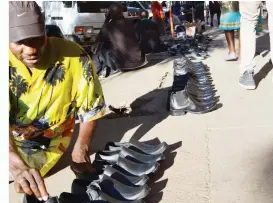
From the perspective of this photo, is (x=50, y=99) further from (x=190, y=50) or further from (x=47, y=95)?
(x=190, y=50)

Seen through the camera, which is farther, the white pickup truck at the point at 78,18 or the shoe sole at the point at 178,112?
the white pickup truck at the point at 78,18

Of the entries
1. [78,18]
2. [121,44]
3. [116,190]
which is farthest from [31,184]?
[78,18]

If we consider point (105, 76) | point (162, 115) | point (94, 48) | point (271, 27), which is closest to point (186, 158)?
point (162, 115)

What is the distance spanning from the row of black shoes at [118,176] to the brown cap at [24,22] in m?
0.91

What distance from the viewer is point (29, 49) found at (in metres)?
2.48

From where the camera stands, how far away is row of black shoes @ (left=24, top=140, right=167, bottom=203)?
2.34 meters

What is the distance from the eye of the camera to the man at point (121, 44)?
7262 mm

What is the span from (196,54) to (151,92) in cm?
272

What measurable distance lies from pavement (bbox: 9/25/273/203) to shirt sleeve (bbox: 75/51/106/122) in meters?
0.47

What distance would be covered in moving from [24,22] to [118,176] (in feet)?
3.46

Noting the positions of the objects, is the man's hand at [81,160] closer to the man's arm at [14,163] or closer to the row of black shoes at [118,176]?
the row of black shoes at [118,176]

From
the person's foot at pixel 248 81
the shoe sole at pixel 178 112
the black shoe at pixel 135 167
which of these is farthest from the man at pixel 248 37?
the black shoe at pixel 135 167

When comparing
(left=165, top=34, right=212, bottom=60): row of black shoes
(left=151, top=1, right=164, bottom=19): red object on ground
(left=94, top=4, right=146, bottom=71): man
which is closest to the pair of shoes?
(left=94, top=4, right=146, bottom=71): man

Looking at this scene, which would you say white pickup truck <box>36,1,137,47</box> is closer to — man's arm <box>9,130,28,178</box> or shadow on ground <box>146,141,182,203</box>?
shadow on ground <box>146,141,182,203</box>
